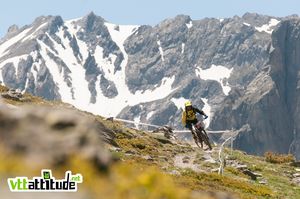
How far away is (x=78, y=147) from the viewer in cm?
673

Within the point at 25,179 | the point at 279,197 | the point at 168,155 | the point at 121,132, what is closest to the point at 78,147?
the point at 25,179

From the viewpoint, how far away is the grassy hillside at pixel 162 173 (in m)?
6.38

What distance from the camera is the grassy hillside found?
20.9ft

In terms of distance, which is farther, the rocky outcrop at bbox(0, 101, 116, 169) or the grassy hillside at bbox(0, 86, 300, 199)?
the rocky outcrop at bbox(0, 101, 116, 169)

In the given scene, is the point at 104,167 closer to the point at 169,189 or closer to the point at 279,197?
the point at 169,189

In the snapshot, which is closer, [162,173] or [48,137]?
[48,137]

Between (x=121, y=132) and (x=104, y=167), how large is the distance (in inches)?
1388

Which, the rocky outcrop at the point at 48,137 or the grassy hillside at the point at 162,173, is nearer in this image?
the grassy hillside at the point at 162,173

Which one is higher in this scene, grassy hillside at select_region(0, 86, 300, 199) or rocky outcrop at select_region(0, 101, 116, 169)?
rocky outcrop at select_region(0, 101, 116, 169)

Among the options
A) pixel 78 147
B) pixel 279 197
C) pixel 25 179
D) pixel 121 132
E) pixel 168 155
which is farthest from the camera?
pixel 121 132

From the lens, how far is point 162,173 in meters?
13.3

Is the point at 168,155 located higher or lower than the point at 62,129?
lower

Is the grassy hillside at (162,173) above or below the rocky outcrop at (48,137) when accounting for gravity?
below

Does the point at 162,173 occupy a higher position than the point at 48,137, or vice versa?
the point at 48,137
